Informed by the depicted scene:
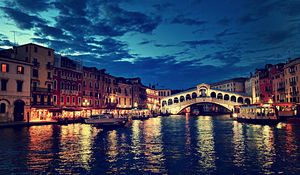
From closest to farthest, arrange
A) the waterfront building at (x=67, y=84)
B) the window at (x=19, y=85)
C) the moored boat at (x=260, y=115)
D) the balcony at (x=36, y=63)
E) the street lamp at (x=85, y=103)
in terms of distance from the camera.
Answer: the window at (x=19, y=85)
the balcony at (x=36, y=63)
the moored boat at (x=260, y=115)
the waterfront building at (x=67, y=84)
the street lamp at (x=85, y=103)

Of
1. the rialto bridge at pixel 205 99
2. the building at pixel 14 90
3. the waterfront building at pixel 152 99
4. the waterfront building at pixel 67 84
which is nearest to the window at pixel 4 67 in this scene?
the building at pixel 14 90

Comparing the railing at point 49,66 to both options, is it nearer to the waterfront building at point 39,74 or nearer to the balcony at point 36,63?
the waterfront building at point 39,74

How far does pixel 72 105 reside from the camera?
2093 inches

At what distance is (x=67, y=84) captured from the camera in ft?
170

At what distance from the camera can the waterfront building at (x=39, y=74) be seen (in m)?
44.1

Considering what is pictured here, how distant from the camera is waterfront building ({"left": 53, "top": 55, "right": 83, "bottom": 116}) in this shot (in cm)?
4922

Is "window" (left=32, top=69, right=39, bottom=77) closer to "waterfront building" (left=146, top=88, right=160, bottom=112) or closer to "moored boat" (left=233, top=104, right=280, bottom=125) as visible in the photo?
"moored boat" (left=233, top=104, right=280, bottom=125)

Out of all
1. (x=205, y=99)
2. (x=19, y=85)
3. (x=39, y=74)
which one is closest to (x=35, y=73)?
(x=39, y=74)

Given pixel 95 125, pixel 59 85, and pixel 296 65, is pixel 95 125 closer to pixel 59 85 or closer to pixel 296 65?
pixel 59 85

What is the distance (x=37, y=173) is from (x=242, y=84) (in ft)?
380

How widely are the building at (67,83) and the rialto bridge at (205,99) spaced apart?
144ft

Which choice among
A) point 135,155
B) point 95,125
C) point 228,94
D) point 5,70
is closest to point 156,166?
point 135,155

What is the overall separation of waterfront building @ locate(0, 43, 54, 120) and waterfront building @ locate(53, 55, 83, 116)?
178cm

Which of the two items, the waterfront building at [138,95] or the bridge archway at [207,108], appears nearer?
the waterfront building at [138,95]
